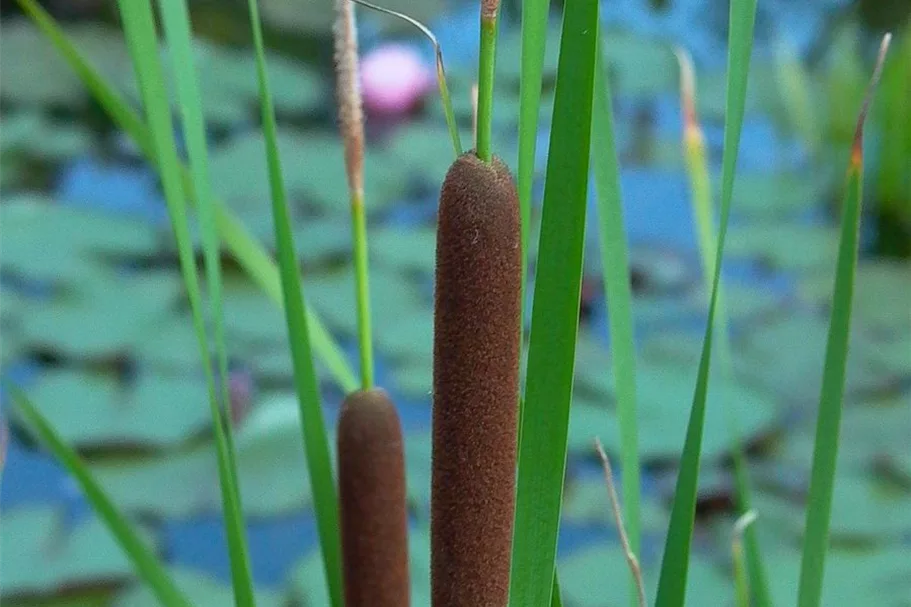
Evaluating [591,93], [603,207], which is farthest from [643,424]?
[591,93]

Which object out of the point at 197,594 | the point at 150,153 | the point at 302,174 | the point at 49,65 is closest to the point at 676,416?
the point at 197,594

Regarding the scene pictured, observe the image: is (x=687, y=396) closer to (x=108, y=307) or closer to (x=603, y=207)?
(x=108, y=307)

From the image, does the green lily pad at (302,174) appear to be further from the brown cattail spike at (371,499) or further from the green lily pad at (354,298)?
the brown cattail spike at (371,499)

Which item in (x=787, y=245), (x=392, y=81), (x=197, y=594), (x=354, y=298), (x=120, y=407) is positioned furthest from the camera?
(x=392, y=81)

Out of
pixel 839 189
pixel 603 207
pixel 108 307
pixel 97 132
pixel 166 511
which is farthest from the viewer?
pixel 97 132

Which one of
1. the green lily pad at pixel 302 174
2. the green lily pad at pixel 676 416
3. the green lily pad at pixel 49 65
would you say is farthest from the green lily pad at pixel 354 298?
the green lily pad at pixel 49 65

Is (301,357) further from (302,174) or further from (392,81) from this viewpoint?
(392,81)

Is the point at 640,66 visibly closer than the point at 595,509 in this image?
No
